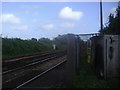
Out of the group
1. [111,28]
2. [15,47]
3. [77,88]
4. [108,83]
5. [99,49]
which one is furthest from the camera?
[15,47]

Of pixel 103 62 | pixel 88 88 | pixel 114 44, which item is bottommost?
pixel 88 88

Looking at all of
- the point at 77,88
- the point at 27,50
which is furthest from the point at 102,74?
the point at 27,50

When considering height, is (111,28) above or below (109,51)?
above

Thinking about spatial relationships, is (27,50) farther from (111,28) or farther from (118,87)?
(118,87)

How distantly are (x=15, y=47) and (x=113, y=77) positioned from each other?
2683 centimetres

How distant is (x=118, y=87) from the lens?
295 inches

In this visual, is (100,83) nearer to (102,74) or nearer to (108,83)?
(108,83)

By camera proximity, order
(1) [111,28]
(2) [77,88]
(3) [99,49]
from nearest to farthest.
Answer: (2) [77,88] → (3) [99,49] → (1) [111,28]

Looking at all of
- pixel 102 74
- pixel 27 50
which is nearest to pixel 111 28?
pixel 102 74

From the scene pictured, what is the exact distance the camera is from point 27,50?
3941 cm

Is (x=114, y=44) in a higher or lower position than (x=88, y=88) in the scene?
higher

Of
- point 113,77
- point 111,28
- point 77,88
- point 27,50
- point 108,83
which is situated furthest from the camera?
point 27,50

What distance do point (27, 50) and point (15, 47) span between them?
5565 millimetres

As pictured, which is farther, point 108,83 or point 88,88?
point 108,83
